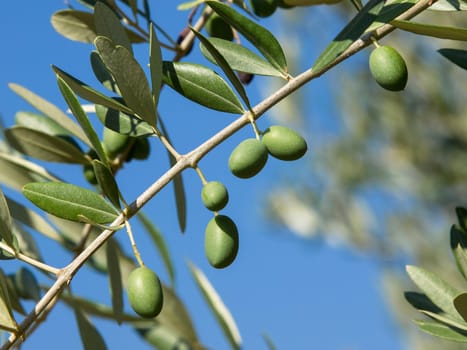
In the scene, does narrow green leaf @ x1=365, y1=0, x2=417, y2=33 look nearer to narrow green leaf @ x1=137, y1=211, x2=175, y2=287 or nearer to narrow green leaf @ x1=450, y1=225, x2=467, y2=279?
narrow green leaf @ x1=450, y1=225, x2=467, y2=279

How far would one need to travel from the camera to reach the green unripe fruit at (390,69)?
0.65m

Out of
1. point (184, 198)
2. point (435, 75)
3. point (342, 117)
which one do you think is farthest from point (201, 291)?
point (342, 117)

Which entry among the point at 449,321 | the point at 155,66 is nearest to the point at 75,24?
the point at 155,66

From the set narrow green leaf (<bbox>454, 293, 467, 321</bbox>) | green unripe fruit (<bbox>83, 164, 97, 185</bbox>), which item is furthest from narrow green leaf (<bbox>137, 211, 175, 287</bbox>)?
narrow green leaf (<bbox>454, 293, 467, 321</bbox>)

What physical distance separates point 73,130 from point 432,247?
5.18m

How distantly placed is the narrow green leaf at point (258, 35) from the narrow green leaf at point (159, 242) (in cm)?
38

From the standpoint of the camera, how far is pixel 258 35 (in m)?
0.68

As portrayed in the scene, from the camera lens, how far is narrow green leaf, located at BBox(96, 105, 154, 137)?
0.69 metres

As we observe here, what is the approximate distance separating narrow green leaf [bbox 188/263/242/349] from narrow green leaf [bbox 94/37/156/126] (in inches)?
17.9

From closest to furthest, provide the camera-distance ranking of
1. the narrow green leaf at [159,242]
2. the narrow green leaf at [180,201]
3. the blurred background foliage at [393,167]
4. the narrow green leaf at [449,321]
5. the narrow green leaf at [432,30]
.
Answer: the narrow green leaf at [432,30]
the narrow green leaf at [449,321]
the narrow green leaf at [180,201]
the narrow green leaf at [159,242]
the blurred background foliage at [393,167]

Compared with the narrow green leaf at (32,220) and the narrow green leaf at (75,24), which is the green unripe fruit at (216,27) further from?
the narrow green leaf at (32,220)

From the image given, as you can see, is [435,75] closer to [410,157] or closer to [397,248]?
[410,157]

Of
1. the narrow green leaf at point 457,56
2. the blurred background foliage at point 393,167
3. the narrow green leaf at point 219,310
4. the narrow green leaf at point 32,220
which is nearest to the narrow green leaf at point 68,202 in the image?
the narrow green leaf at point 32,220

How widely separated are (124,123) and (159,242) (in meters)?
0.37
